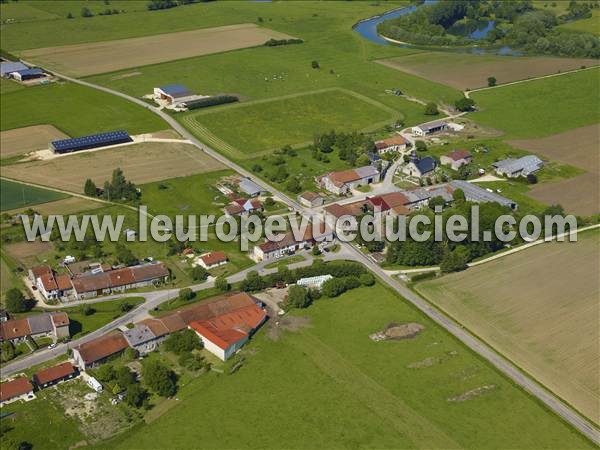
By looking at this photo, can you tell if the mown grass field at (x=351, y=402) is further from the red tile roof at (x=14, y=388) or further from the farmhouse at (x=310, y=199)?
the farmhouse at (x=310, y=199)

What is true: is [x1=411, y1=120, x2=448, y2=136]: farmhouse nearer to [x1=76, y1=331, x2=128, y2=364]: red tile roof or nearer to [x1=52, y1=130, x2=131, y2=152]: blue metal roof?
[x1=52, y1=130, x2=131, y2=152]: blue metal roof

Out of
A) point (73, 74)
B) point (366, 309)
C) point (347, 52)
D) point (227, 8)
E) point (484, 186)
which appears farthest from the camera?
point (227, 8)

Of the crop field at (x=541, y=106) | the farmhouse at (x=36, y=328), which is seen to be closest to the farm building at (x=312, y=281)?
the farmhouse at (x=36, y=328)

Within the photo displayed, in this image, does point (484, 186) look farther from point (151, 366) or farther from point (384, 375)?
point (151, 366)

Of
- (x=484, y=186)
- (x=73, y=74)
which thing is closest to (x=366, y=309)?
(x=484, y=186)

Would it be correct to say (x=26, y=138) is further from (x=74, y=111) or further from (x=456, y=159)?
(x=456, y=159)

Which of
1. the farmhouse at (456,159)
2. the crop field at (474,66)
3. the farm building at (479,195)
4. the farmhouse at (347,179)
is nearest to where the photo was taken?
the farm building at (479,195)

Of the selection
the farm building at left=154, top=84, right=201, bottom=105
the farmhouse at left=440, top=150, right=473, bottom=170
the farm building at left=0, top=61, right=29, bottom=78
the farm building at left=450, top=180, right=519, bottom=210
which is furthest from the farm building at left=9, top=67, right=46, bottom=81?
the farm building at left=450, top=180, right=519, bottom=210
